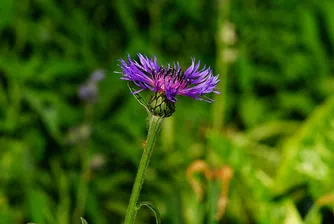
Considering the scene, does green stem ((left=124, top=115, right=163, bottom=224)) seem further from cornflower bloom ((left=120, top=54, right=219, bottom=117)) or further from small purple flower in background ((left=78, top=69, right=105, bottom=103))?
small purple flower in background ((left=78, top=69, right=105, bottom=103))

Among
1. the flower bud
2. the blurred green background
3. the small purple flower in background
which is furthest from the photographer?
the blurred green background

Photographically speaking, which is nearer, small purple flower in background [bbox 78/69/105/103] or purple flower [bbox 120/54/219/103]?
purple flower [bbox 120/54/219/103]

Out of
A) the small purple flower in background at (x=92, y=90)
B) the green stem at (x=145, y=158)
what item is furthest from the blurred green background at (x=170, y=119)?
the green stem at (x=145, y=158)

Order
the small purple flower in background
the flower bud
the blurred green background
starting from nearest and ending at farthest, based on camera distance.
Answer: the flower bud
the small purple flower in background
the blurred green background

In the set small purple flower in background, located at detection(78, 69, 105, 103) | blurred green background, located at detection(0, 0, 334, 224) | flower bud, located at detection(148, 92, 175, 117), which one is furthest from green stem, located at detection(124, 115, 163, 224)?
small purple flower in background, located at detection(78, 69, 105, 103)

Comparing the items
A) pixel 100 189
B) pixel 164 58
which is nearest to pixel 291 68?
pixel 164 58

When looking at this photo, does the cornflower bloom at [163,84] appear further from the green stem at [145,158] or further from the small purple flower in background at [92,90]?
the small purple flower in background at [92,90]

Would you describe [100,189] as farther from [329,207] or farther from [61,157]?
[329,207]

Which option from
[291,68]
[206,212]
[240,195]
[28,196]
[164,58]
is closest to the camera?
[206,212]

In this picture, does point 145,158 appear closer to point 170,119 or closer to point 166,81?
point 166,81
